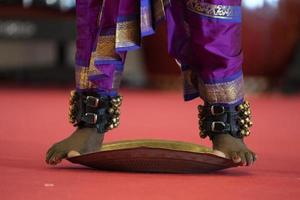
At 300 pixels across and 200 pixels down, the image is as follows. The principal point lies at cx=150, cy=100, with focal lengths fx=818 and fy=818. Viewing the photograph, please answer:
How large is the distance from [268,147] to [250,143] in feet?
0.35

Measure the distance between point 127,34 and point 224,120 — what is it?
0.28m

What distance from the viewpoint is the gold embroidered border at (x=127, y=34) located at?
167 centimetres

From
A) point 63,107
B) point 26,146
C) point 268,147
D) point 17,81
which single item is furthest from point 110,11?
point 17,81

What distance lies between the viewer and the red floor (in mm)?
1396

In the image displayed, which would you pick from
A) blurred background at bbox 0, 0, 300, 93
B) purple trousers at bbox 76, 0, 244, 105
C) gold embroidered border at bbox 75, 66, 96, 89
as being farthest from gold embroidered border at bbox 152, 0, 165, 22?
blurred background at bbox 0, 0, 300, 93

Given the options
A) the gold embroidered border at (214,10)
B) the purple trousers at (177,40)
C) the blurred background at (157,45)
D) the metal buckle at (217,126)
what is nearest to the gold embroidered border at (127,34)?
the purple trousers at (177,40)

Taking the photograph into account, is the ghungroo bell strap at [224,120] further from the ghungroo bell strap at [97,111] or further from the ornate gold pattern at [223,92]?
the ghungroo bell strap at [97,111]

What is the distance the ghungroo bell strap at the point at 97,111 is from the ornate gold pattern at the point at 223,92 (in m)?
0.20

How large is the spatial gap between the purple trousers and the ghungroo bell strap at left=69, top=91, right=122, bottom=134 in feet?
0.06

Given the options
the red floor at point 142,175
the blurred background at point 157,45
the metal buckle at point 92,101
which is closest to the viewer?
the red floor at point 142,175

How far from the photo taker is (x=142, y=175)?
1611 millimetres

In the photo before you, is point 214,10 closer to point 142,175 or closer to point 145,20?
point 145,20

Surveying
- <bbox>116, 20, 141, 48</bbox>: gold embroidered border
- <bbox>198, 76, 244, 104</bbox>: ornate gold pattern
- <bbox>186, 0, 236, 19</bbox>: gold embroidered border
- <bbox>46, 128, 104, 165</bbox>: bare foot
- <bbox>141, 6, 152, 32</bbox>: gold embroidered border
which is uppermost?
<bbox>186, 0, 236, 19</bbox>: gold embroidered border

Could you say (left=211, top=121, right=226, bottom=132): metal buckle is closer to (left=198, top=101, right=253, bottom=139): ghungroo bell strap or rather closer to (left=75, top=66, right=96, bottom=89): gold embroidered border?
Result: (left=198, top=101, right=253, bottom=139): ghungroo bell strap
